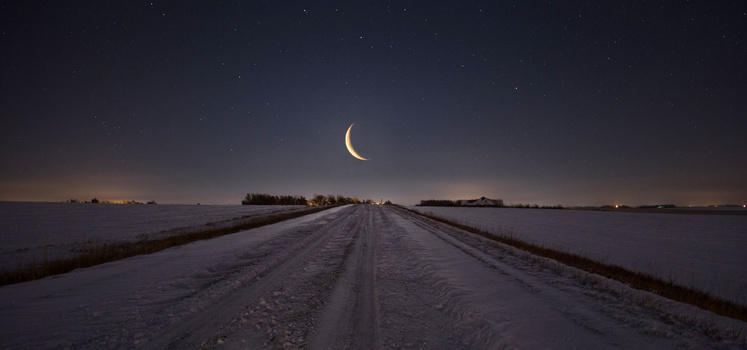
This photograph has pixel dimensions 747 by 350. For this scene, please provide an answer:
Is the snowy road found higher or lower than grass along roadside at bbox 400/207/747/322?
higher

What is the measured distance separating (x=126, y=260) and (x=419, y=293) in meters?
9.32

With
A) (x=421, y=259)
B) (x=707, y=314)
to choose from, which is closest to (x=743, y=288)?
(x=707, y=314)

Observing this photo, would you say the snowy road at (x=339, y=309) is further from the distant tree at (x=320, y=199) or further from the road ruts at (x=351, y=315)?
the distant tree at (x=320, y=199)

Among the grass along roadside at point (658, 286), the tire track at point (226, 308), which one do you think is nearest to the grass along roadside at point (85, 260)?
the tire track at point (226, 308)

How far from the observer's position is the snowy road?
377 cm

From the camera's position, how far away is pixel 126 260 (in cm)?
899

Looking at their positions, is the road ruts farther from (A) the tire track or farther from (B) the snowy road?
(A) the tire track

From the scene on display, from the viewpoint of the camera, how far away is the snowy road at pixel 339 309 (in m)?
3.77

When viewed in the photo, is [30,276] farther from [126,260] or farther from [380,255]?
[380,255]

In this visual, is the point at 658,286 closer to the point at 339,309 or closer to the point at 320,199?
the point at 339,309

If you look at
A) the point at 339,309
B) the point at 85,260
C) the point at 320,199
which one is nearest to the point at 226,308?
the point at 339,309

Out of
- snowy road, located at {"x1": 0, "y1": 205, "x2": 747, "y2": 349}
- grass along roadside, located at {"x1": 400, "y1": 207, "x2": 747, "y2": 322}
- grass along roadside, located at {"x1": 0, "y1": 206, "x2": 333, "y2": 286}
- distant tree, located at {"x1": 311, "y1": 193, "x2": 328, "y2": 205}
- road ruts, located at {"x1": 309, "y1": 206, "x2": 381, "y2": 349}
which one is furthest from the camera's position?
distant tree, located at {"x1": 311, "y1": 193, "x2": 328, "y2": 205}

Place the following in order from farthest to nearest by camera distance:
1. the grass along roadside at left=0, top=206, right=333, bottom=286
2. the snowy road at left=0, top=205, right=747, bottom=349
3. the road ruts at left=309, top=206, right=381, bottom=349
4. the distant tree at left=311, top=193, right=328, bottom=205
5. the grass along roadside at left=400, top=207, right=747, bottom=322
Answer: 1. the distant tree at left=311, top=193, right=328, bottom=205
2. the grass along roadside at left=0, top=206, right=333, bottom=286
3. the grass along roadside at left=400, top=207, right=747, bottom=322
4. the snowy road at left=0, top=205, right=747, bottom=349
5. the road ruts at left=309, top=206, right=381, bottom=349

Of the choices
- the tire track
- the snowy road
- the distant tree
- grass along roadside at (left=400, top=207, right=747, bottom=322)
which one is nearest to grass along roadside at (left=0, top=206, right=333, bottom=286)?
the snowy road
